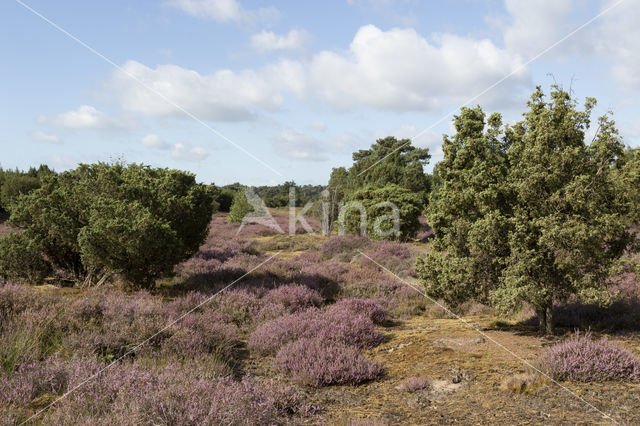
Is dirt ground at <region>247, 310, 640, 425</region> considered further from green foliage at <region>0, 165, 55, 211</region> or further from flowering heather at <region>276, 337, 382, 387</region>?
green foliage at <region>0, 165, 55, 211</region>

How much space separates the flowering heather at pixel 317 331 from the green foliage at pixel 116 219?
13.6 ft

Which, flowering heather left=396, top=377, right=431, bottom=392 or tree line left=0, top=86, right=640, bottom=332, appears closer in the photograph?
flowering heather left=396, top=377, right=431, bottom=392

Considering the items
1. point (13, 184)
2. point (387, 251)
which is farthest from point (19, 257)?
point (13, 184)

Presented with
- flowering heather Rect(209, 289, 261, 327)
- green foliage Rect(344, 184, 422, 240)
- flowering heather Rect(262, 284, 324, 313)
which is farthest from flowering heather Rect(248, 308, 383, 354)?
green foliage Rect(344, 184, 422, 240)

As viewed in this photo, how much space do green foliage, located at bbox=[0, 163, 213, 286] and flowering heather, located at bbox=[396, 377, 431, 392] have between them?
7.05 m

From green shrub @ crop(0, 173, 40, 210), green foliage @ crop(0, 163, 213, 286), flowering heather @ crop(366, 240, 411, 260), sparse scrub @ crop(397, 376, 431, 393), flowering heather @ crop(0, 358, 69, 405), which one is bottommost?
sparse scrub @ crop(397, 376, 431, 393)

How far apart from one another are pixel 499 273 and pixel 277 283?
23.5ft

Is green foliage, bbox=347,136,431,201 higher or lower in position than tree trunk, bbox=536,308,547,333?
higher

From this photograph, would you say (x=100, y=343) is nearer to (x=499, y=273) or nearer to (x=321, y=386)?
(x=321, y=386)

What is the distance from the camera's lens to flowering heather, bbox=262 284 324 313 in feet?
35.0

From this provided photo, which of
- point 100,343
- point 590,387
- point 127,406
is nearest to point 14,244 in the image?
point 100,343

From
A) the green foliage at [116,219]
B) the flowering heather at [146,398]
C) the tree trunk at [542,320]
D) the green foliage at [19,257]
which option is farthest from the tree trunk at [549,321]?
the green foliage at [19,257]

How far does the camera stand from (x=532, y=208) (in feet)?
24.7
